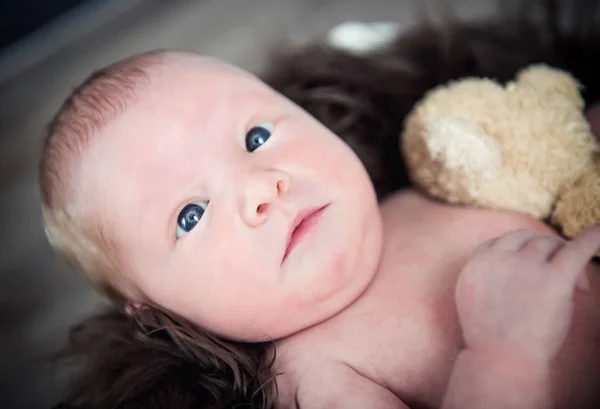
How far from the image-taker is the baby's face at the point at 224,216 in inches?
25.9

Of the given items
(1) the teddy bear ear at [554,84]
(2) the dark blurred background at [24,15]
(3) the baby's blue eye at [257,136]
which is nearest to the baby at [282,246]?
(3) the baby's blue eye at [257,136]

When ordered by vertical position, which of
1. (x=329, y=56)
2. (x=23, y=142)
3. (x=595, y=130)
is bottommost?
(x=595, y=130)

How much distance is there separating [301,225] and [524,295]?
0.23 metres

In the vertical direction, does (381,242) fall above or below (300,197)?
below

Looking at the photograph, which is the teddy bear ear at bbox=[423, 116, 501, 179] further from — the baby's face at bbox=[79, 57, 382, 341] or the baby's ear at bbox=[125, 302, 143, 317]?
the baby's ear at bbox=[125, 302, 143, 317]

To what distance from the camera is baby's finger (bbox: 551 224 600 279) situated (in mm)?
567

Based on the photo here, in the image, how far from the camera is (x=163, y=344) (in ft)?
2.39

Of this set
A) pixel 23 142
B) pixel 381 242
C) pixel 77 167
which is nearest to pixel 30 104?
pixel 23 142

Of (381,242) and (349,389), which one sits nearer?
(349,389)

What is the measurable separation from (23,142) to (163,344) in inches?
15.8

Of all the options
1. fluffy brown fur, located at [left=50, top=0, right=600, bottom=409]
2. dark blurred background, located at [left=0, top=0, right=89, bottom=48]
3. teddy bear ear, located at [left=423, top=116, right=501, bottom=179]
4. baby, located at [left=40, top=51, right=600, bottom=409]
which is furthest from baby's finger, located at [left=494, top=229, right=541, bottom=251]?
dark blurred background, located at [left=0, top=0, right=89, bottom=48]

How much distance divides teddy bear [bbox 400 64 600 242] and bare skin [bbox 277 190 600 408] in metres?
0.03

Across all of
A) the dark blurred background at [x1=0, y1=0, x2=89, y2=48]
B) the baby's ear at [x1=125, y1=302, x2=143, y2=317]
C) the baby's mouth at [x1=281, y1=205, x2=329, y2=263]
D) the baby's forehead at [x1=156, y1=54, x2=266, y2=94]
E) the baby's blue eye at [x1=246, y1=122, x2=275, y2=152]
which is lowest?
the baby's ear at [x1=125, y1=302, x2=143, y2=317]

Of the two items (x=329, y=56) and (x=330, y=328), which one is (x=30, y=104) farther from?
(x=330, y=328)
